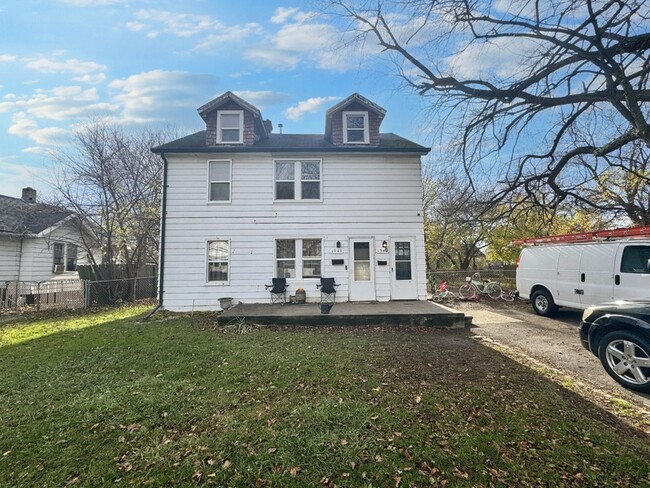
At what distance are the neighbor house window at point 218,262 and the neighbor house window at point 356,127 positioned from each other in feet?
19.6

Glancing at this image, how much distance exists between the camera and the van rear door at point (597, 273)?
297 inches

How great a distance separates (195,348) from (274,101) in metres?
10.4

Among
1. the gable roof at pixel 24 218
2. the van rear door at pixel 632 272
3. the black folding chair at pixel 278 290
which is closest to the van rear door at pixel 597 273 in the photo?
the van rear door at pixel 632 272

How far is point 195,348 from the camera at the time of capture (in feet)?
19.8

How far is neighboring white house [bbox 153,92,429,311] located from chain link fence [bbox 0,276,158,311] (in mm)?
4261

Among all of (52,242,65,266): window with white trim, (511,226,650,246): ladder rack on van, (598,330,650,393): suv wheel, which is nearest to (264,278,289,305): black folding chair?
(598,330,650,393): suv wheel

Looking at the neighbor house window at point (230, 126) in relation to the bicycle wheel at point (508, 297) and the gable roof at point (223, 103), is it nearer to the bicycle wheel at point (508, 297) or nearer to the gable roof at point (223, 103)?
the gable roof at point (223, 103)

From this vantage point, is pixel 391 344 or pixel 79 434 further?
pixel 391 344

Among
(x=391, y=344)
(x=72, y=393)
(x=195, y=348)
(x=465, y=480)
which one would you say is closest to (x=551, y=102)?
(x=391, y=344)

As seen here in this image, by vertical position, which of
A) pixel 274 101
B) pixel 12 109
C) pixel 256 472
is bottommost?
pixel 256 472

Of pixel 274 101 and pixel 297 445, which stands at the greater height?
pixel 274 101

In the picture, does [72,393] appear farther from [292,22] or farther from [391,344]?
[292,22]

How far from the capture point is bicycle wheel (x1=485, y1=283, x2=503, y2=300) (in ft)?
41.9

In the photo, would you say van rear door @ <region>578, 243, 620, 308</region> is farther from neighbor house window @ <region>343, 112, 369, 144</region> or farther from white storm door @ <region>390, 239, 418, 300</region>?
neighbor house window @ <region>343, 112, 369, 144</region>
